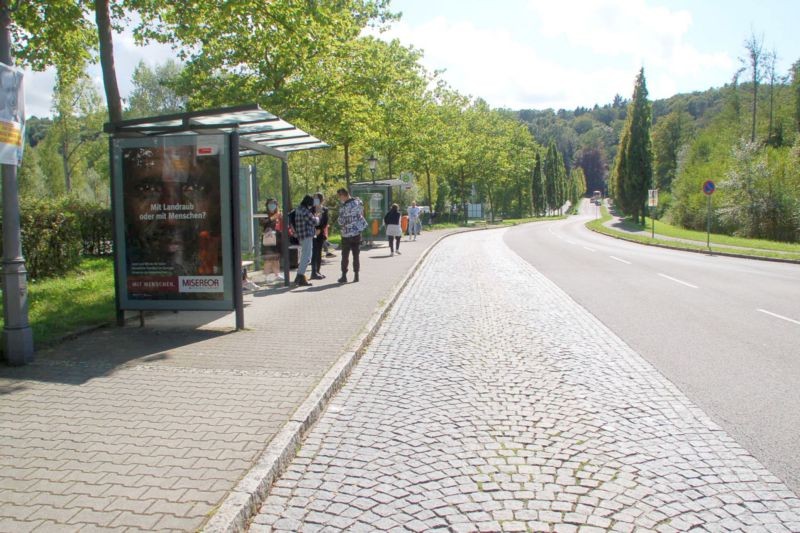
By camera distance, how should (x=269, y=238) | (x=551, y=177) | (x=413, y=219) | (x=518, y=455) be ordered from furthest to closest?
(x=551, y=177), (x=413, y=219), (x=269, y=238), (x=518, y=455)

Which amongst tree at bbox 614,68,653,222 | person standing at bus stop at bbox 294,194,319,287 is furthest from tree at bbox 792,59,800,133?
person standing at bus stop at bbox 294,194,319,287

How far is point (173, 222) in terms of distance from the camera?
26.8ft

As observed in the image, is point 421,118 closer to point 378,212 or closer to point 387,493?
point 378,212

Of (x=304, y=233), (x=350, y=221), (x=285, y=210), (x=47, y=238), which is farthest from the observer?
(x=47, y=238)

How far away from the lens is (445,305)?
11000 millimetres

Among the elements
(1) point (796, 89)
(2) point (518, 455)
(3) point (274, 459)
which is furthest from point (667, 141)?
(3) point (274, 459)

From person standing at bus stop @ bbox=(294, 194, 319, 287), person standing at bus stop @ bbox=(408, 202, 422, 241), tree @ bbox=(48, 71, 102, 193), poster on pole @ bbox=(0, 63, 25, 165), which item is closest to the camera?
poster on pole @ bbox=(0, 63, 25, 165)

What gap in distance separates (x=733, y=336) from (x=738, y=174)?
114ft

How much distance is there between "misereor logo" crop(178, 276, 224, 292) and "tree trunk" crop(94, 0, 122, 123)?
527cm

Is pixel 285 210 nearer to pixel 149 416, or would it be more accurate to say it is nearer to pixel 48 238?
pixel 48 238

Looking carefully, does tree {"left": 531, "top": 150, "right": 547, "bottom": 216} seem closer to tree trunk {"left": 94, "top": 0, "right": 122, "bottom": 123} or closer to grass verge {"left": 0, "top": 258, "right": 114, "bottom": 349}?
grass verge {"left": 0, "top": 258, "right": 114, "bottom": 349}

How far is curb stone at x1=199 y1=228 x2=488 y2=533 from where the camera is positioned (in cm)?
316

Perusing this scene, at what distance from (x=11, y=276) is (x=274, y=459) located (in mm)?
4053

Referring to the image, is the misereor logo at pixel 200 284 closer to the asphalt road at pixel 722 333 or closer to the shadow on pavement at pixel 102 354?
the shadow on pavement at pixel 102 354
